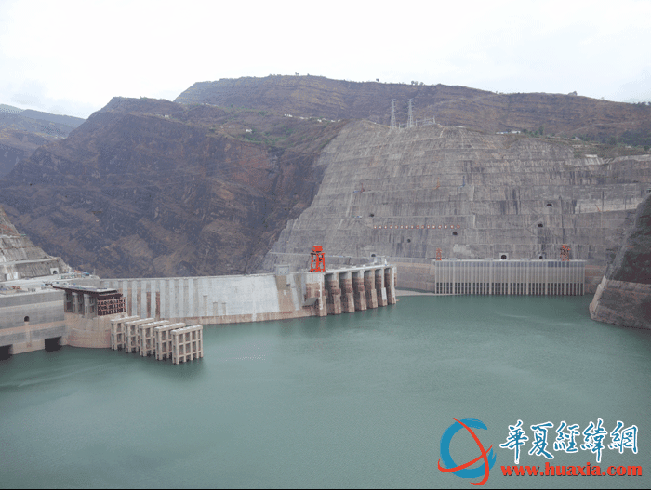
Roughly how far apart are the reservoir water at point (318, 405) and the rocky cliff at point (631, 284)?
1.33m

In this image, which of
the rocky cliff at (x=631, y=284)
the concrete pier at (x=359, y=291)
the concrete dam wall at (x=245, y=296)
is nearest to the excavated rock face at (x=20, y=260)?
the concrete dam wall at (x=245, y=296)

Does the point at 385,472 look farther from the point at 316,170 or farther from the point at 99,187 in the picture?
the point at 99,187

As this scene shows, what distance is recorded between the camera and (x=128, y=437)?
25719 millimetres

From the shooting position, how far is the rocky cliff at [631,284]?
43.0 meters

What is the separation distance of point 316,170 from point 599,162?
143ft

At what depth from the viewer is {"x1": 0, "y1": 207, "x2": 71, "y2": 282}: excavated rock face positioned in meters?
53.0

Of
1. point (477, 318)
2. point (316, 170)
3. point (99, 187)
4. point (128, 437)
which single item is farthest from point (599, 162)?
point (99, 187)

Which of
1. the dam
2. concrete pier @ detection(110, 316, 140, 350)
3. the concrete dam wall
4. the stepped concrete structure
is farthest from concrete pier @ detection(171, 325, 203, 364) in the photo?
the stepped concrete structure

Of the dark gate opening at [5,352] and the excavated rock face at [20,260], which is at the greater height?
the excavated rock face at [20,260]

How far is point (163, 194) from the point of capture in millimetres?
99375

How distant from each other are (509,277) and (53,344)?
161 feet

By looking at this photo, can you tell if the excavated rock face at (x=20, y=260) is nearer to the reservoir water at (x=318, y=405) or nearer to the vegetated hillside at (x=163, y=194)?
the reservoir water at (x=318, y=405)

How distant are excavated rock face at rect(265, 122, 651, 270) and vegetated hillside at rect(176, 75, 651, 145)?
4776cm

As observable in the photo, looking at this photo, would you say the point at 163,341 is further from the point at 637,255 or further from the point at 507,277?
the point at 507,277
